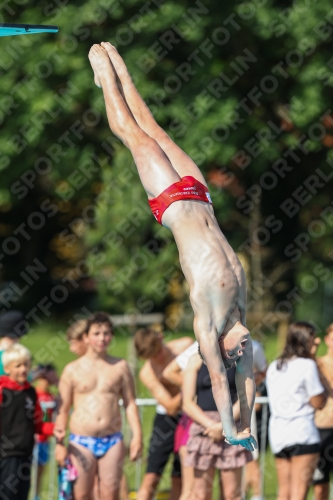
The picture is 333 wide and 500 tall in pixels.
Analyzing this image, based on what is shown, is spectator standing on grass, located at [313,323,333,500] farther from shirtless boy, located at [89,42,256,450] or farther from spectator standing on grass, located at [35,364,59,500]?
shirtless boy, located at [89,42,256,450]

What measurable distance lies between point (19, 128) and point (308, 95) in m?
4.66

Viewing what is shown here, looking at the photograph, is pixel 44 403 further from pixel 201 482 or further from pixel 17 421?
Answer: pixel 201 482

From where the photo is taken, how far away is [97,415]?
7.49 metres

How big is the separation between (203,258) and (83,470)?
294cm

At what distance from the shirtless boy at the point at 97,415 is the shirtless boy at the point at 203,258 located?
91.5 inches

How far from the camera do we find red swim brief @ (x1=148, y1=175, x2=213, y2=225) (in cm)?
Result: 535

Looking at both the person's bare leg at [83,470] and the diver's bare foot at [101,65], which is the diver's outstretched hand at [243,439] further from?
the person's bare leg at [83,470]

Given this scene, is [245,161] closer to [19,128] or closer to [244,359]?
[19,128]

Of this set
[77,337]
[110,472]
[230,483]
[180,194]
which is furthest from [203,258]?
[77,337]

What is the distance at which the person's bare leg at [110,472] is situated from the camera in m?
A: 7.39

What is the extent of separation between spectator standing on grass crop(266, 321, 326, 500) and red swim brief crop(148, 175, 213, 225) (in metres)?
2.31

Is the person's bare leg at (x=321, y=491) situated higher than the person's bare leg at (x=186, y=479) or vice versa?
the person's bare leg at (x=186, y=479)

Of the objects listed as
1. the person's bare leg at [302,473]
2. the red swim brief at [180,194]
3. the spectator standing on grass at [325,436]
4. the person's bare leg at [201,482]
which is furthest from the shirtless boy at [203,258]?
the spectator standing on grass at [325,436]

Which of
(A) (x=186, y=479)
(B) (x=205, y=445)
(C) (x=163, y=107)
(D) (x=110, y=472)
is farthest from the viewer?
(C) (x=163, y=107)
